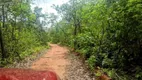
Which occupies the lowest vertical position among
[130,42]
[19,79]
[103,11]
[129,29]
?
[19,79]

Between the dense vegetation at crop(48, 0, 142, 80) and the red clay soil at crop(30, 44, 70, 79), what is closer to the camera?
the dense vegetation at crop(48, 0, 142, 80)

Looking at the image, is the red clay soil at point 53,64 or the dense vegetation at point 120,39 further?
the red clay soil at point 53,64

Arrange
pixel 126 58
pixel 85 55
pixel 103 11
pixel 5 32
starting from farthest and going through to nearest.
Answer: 1. pixel 5 32
2. pixel 85 55
3. pixel 103 11
4. pixel 126 58

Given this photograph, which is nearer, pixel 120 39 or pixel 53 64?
pixel 120 39

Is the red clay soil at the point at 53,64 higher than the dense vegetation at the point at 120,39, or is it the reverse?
the dense vegetation at the point at 120,39

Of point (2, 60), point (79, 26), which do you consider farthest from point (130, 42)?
point (79, 26)

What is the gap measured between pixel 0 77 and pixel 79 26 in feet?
48.4

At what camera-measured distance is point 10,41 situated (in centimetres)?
1323

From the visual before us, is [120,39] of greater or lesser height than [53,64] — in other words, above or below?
above

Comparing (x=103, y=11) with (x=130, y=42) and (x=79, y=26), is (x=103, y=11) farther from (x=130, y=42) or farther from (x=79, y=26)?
(x=79, y=26)

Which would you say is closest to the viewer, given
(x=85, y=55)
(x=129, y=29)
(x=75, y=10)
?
(x=129, y=29)

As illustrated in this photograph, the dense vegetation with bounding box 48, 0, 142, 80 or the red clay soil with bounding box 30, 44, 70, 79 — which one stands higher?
the dense vegetation with bounding box 48, 0, 142, 80

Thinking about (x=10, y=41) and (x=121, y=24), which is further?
(x=10, y=41)

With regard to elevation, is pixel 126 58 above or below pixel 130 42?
below
